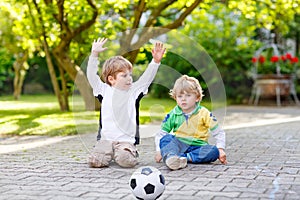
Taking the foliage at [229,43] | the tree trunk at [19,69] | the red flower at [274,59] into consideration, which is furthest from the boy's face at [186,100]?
the tree trunk at [19,69]

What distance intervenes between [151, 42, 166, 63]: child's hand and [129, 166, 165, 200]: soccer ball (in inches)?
60.9

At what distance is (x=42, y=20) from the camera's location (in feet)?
31.9

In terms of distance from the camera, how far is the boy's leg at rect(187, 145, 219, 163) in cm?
508

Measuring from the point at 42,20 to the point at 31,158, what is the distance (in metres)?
4.59

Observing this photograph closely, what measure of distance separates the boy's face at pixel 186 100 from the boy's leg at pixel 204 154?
389mm

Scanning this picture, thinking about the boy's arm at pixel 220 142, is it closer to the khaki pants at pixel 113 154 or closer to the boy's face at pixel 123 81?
the khaki pants at pixel 113 154

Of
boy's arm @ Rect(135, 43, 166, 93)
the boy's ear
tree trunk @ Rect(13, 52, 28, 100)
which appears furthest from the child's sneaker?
tree trunk @ Rect(13, 52, 28, 100)

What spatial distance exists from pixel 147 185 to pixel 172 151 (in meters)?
1.42

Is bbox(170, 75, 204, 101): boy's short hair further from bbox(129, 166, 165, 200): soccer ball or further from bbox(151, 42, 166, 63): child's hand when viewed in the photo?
bbox(129, 166, 165, 200): soccer ball

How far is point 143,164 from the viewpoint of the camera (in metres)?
5.12

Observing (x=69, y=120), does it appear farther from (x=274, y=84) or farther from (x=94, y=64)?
(x=274, y=84)

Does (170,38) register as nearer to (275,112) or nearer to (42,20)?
(42,20)

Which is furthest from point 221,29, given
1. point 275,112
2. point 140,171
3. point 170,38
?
point 140,171

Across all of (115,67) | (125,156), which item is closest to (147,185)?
(125,156)
